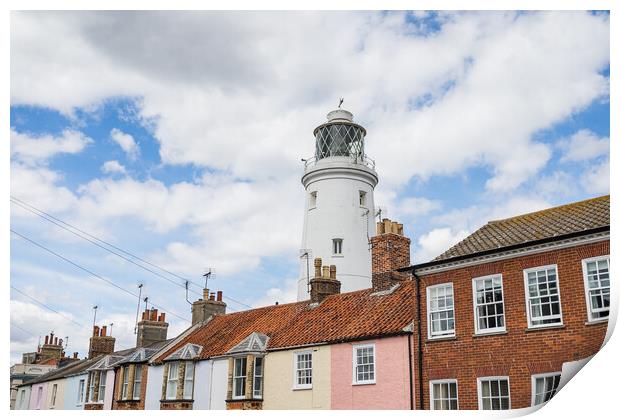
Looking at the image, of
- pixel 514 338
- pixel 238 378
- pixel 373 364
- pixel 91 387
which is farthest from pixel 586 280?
pixel 91 387

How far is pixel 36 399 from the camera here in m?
33.2

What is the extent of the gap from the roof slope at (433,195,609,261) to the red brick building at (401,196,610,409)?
0.03 meters

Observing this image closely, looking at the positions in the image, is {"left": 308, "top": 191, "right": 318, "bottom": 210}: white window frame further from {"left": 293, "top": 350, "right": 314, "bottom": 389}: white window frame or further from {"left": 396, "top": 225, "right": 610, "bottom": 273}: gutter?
{"left": 396, "top": 225, "right": 610, "bottom": 273}: gutter

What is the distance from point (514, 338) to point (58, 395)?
23700 mm

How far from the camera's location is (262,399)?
2012 centimetres

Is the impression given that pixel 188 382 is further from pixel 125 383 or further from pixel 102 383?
pixel 102 383

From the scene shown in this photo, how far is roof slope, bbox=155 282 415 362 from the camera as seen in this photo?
18422mm

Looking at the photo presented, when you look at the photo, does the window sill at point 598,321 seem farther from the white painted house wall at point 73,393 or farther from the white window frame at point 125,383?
the white painted house wall at point 73,393

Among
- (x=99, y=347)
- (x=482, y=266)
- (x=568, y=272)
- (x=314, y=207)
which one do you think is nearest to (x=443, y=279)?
(x=482, y=266)

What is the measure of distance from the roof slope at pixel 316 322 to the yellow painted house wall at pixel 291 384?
379mm

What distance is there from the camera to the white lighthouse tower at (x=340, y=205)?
29.9m

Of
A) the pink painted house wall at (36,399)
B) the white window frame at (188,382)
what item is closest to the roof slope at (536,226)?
the white window frame at (188,382)
